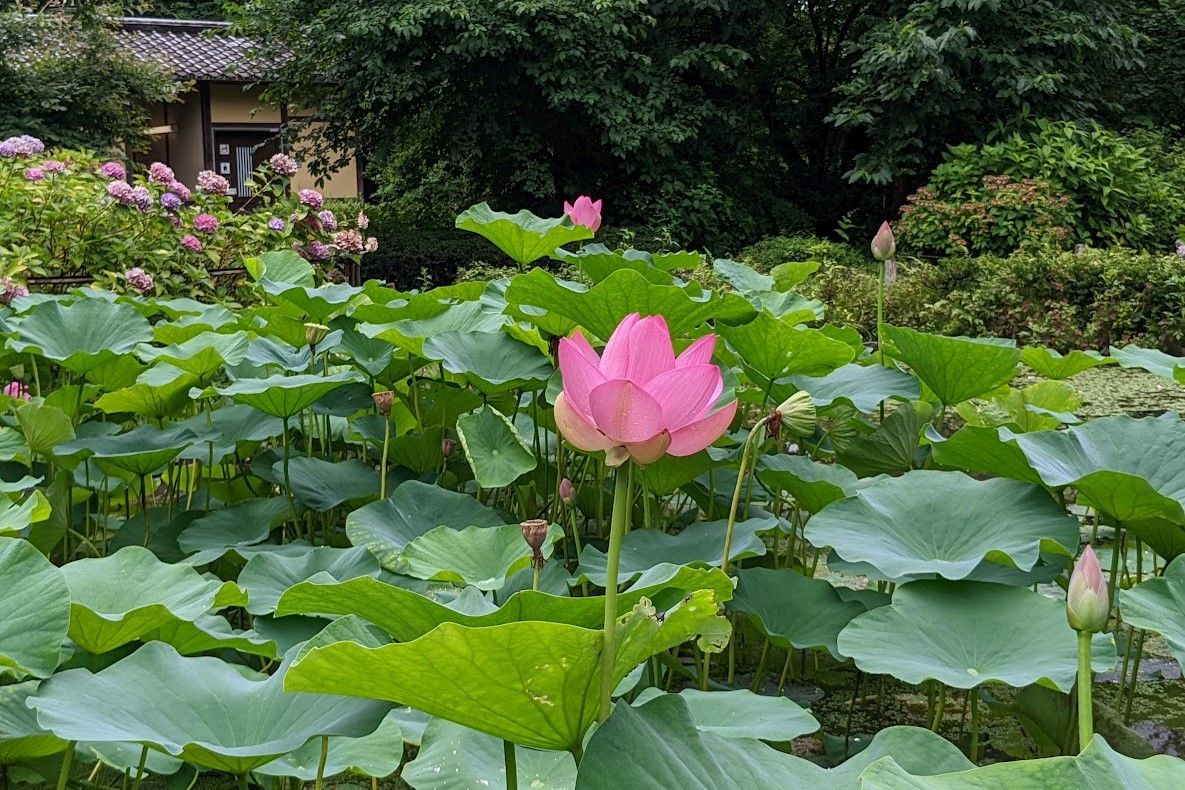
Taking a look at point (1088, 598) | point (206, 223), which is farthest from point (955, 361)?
Result: point (206, 223)

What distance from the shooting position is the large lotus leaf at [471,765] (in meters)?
0.77

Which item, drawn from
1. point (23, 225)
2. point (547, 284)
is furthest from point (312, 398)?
point (23, 225)

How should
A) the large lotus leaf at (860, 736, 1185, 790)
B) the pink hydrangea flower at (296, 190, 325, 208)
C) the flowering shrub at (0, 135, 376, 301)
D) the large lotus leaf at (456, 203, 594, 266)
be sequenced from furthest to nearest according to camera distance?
1. the pink hydrangea flower at (296, 190, 325, 208)
2. the flowering shrub at (0, 135, 376, 301)
3. the large lotus leaf at (456, 203, 594, 266)
4. the large lotus leaf at (860, 736, 1185, 790)

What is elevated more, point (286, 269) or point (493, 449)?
point (286, 269)

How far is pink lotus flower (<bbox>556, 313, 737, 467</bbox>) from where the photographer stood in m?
0.61

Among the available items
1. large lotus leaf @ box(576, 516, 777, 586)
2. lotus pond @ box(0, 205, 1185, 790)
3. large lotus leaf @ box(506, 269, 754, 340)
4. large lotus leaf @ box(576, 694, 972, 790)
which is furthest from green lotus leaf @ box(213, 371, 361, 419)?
large lotus leaf @ box(576, 694, 972, 790)

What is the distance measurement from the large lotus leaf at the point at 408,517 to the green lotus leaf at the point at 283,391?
0.17 meters

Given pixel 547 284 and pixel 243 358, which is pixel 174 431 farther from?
pixel 547 284

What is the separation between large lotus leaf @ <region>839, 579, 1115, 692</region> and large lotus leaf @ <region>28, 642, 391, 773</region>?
0.44m

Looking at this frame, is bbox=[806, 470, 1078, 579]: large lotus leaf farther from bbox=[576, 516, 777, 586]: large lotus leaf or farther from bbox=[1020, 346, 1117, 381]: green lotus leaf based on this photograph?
bbox=[1020, 346, 1117, 381]: green lotus leaf

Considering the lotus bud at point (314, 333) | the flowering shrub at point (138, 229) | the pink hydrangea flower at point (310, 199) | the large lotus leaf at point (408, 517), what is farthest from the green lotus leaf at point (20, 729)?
the pink hydrangea flower at point (310, 199)

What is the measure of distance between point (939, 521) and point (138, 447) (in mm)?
1025

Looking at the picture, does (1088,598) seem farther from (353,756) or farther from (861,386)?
(861,386)

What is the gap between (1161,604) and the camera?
2.94 feet
